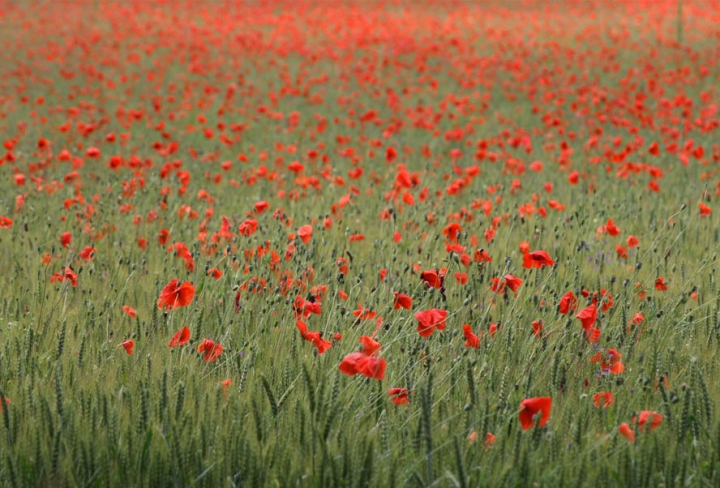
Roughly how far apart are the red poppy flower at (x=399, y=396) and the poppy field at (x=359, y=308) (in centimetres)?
1

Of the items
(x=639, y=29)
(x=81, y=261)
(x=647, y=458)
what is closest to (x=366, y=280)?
(x=81, y=261)

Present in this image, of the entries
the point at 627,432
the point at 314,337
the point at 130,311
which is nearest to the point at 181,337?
the point at 130,311

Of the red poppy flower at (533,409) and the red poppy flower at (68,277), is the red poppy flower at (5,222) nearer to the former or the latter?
the red poppy flower at (68,277)

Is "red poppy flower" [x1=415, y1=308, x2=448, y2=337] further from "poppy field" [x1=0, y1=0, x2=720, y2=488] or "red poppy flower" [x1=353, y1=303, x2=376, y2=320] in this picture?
"red poppy flower" [x1=353, y1=303, x2=376, y2=320]

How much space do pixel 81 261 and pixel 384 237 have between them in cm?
161

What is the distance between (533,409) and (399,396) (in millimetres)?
504

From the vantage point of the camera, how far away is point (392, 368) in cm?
266

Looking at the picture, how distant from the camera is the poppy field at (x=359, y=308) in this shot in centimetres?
212

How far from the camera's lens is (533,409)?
2000 mm

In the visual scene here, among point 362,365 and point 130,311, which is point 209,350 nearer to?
point 130,311

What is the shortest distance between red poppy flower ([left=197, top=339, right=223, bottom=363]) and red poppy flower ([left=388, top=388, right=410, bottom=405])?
578 mm

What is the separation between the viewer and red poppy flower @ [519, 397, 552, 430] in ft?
6.46

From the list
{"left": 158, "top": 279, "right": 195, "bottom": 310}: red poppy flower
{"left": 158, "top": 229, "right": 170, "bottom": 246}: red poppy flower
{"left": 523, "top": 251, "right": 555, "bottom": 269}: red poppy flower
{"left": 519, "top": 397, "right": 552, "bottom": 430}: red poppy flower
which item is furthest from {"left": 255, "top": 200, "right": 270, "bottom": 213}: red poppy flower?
{"left": 519, "top": 397, "right": 552, "bottom": 430}: red poppy flower

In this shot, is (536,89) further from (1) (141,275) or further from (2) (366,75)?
(1) (141,275)
